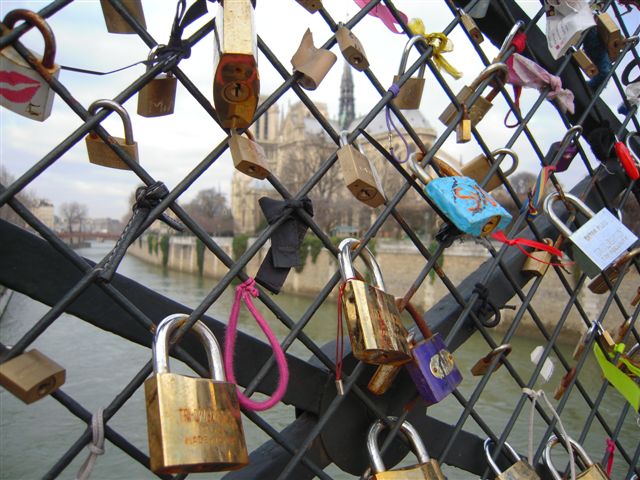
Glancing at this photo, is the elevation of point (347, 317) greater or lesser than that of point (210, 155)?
lesser

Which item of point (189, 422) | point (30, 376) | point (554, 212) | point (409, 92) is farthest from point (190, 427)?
point (554, 212)

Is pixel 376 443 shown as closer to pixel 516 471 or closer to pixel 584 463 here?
pixel 516 471

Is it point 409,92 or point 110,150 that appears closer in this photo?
point 110,150

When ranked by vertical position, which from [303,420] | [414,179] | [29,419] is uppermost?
[414,179]

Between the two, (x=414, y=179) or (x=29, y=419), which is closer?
(x=414, y=179)

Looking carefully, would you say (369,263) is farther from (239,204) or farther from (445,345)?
(239,204)

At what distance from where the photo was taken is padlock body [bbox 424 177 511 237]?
2.43ft

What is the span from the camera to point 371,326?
61 centimetres

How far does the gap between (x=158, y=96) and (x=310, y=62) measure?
192 millimetres

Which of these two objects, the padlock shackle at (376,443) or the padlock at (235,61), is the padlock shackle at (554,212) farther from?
the padlock at (235,61)

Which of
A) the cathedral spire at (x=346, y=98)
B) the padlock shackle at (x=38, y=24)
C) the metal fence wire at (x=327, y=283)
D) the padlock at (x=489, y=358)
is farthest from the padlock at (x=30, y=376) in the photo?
the cathedral spire at (x=346, y=98)

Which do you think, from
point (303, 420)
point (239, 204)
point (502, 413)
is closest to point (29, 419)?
point (502, 413)

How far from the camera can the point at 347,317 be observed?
0.62m

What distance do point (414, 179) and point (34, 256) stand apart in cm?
52
